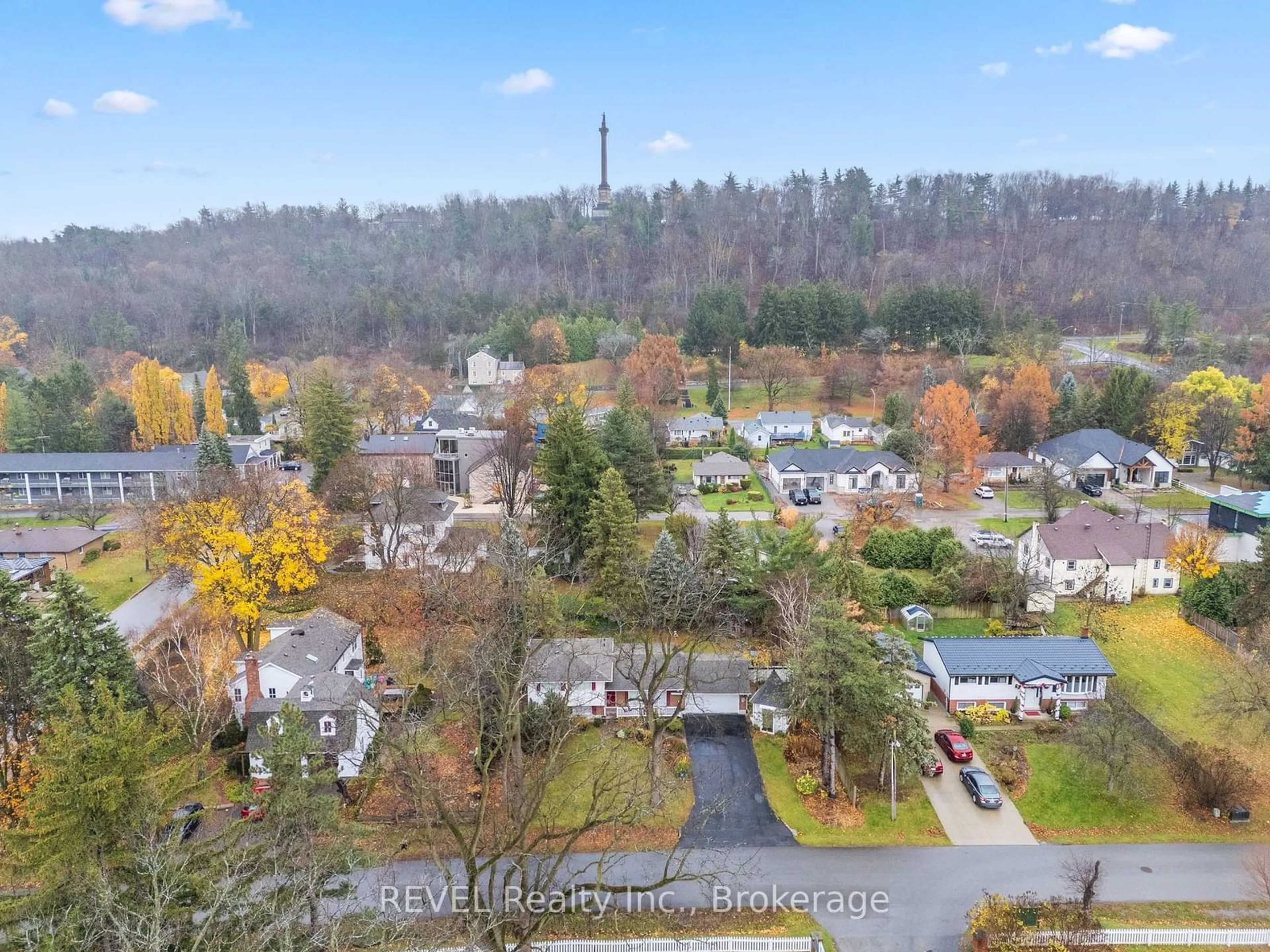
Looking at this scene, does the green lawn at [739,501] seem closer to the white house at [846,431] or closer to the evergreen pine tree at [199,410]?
the white house at [846,431]

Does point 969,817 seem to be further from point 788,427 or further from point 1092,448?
point 788,427

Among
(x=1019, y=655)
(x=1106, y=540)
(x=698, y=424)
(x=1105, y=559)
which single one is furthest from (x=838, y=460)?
(x=1019, y=655)

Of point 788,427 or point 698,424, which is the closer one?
point 788,427

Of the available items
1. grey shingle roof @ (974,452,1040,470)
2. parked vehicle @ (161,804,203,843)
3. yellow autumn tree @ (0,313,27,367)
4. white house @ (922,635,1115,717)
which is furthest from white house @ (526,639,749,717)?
yellow autumn tree @ (0,313,27,367)

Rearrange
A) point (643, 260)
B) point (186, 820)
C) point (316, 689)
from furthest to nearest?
point (643, 260)
point (316, 689)
point (186, 820)

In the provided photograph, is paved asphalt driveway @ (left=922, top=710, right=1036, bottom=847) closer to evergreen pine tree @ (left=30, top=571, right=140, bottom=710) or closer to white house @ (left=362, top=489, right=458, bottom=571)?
white house @ (left=362, top=489, right=458, bottom=571)
